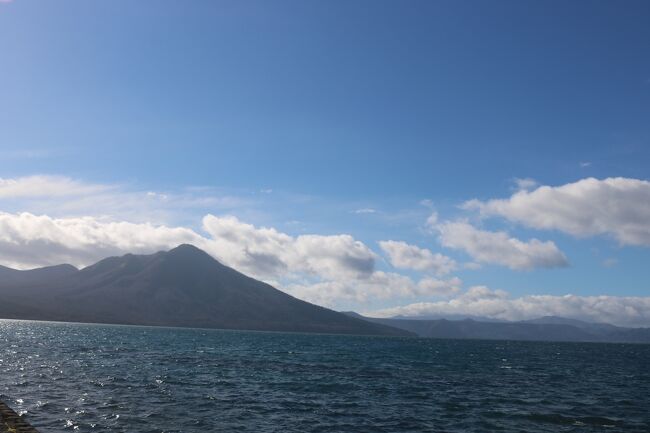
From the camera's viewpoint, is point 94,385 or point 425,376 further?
point 425,376

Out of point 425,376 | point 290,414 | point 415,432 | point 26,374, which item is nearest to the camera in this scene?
point 415,432

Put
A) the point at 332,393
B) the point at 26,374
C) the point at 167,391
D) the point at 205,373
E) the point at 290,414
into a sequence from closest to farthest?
the point at 290,414 < the point at 167,391 < the point at 332,393 < the point at 26,374 < the point at 205,373

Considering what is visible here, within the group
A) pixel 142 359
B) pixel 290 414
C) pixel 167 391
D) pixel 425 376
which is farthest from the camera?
pixel 142 359

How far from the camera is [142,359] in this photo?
3920 inches

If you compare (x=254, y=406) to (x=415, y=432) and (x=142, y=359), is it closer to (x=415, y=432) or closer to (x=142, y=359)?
(x=415, y=432)

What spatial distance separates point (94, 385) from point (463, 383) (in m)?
51.8

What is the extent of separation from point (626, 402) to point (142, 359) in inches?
3145

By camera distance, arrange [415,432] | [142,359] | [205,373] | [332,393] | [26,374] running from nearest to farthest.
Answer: [415,432] → [332,393] → [26,374] → [205,373] → [142,359]

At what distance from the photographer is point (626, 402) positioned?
65.9 metres

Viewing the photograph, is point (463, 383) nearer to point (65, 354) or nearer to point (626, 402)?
point (626, 402)

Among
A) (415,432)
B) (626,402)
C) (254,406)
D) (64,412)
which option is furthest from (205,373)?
(626,402)

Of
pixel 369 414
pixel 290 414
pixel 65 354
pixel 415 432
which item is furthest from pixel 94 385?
pixel 65 354

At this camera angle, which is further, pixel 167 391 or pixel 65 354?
pixel 65 354

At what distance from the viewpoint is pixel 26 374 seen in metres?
67.6
